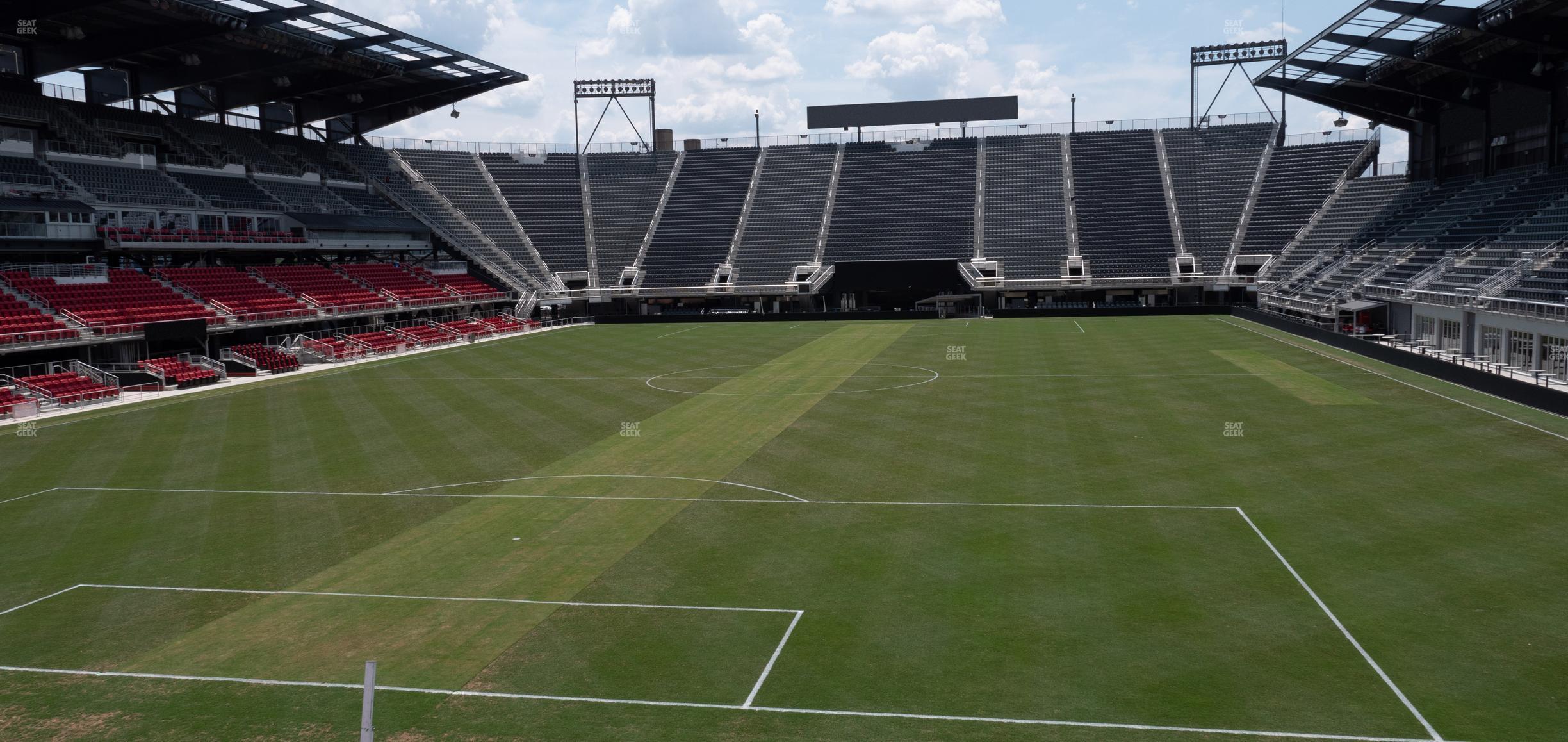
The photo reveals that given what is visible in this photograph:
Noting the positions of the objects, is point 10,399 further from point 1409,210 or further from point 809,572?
point 1409,210

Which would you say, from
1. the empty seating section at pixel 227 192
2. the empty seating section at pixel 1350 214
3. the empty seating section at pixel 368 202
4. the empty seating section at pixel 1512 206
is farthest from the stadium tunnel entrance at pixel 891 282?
the empty seating section at pixel 227 192

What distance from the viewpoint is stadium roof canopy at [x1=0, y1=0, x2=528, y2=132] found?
4966cm

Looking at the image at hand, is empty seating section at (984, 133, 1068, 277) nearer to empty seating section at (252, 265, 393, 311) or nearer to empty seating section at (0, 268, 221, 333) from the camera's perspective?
empty seating section at (252, 265, 393, 311)

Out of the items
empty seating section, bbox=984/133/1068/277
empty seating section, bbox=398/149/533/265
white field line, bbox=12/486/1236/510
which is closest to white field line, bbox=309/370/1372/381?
white field line, bbox=12/486/1236/510

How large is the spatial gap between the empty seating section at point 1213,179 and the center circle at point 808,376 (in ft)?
138

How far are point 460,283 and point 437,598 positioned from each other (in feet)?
199

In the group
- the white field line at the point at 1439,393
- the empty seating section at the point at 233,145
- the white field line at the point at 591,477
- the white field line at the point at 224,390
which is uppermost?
the empty seating section at the point at 233,145

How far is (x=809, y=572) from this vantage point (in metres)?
16.3

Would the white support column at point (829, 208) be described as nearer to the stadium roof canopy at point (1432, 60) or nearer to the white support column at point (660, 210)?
the white support column at point (660, 210)

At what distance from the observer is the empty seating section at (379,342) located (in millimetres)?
54531

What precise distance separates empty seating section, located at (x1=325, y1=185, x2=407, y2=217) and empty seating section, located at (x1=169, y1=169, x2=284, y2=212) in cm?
845

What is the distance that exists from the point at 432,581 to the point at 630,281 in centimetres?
6637

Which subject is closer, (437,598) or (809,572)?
(437,598)

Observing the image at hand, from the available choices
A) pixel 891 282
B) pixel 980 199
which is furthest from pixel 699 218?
pixel 980 199
